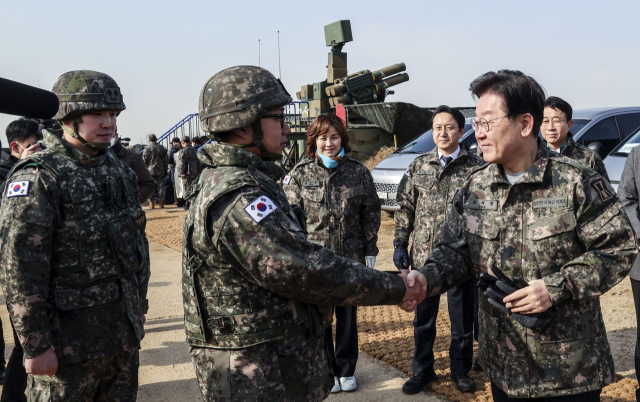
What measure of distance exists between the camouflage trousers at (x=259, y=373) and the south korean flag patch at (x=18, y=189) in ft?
4.17

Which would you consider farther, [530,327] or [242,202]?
[530,327]

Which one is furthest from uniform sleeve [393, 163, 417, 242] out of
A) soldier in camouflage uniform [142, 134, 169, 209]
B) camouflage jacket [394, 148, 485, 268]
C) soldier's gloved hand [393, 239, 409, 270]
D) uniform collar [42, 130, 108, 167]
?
soldier in camouflage uniform [142, 134, 169, 209]

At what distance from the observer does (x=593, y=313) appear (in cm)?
233

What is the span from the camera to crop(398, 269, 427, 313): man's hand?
247cm

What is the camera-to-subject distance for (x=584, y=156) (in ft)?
16.0

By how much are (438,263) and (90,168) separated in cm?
200

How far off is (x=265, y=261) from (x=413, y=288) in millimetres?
831

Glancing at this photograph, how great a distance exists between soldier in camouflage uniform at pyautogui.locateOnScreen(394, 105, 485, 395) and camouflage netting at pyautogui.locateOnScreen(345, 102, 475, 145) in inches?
380

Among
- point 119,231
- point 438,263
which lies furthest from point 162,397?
point 438,263

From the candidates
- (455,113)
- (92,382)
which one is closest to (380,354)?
(455,113)

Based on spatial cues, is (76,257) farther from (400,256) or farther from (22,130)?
(400,256)

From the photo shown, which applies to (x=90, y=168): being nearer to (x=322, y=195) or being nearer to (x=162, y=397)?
(x=322, y=195)

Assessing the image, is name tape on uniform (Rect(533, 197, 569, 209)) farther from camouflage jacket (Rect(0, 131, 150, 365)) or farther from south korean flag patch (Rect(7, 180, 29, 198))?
south korean flag patch (Rect(7, 180, 29, 198))

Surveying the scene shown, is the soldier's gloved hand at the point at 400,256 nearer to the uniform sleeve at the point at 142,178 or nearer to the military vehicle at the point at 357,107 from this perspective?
the uniform sleeve at the point at 142,178
